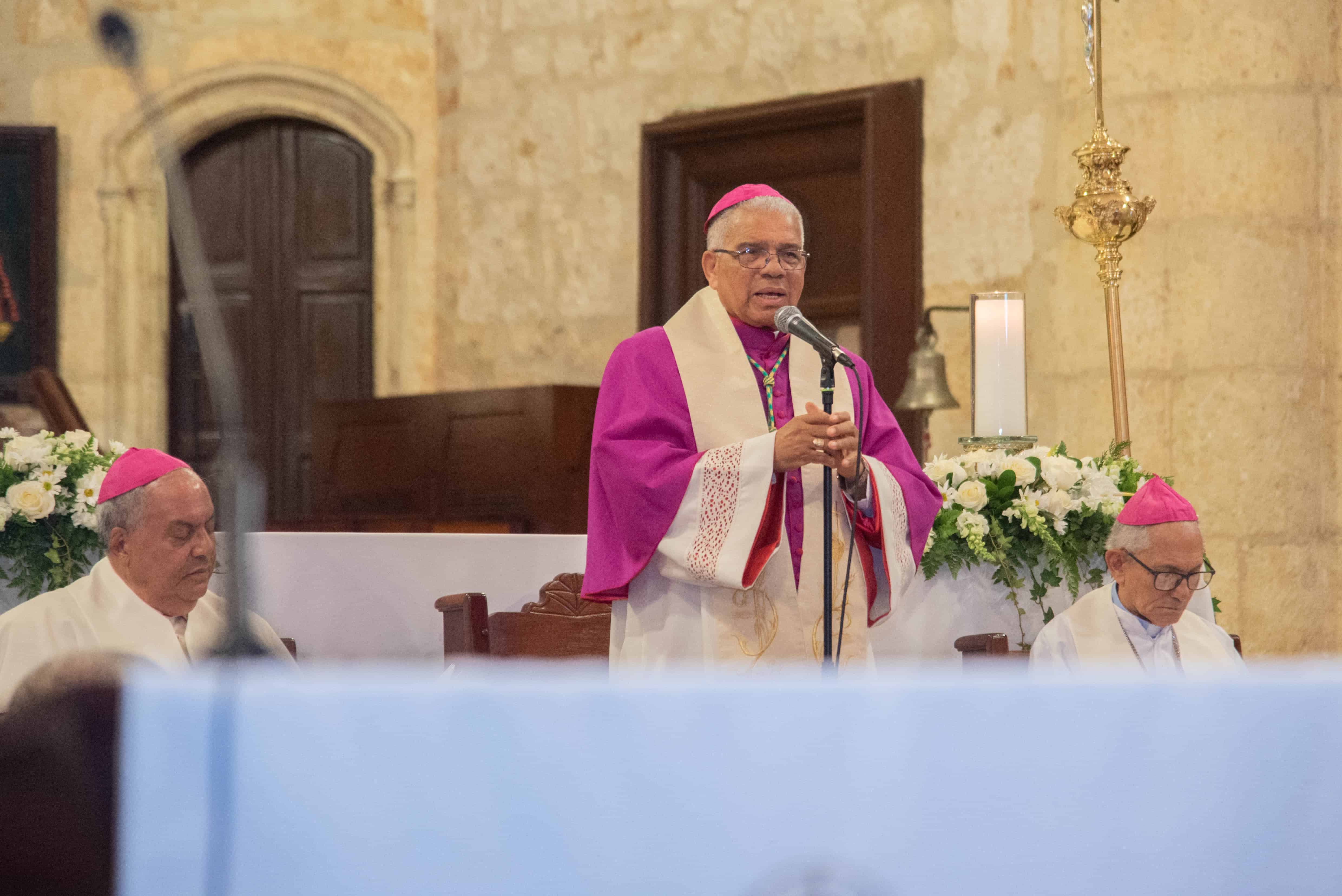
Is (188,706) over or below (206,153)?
below

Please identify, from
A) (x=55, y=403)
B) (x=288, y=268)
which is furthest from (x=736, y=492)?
(x=288, y=268)

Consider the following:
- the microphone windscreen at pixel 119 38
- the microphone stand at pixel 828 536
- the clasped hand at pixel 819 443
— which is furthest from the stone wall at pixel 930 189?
the microphone windscreen at pixel 119 38

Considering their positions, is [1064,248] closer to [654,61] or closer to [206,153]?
[654,61]

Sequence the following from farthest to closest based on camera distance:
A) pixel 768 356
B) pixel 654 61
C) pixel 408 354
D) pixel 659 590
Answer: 1. pixel 408 354
2. pixel 654 61
3. pixel 768 356
4. pixel 659 590

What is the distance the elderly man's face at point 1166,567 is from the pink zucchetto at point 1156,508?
0.06 ft

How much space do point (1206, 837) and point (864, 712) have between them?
0.91 feet

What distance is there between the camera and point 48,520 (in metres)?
3.59

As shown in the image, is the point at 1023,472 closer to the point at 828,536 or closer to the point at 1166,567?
the point at 1166,567

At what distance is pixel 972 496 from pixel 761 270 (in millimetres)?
946

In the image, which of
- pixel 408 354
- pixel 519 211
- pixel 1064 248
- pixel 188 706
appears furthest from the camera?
pixel 408 354

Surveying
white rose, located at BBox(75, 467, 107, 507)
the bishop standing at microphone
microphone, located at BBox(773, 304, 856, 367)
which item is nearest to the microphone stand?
microphone, located at BBox(773, 304, 856, 367)

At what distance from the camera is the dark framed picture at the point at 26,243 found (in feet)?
29.7

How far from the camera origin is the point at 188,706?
1.02m

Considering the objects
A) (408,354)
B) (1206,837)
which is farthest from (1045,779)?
(408,354)
